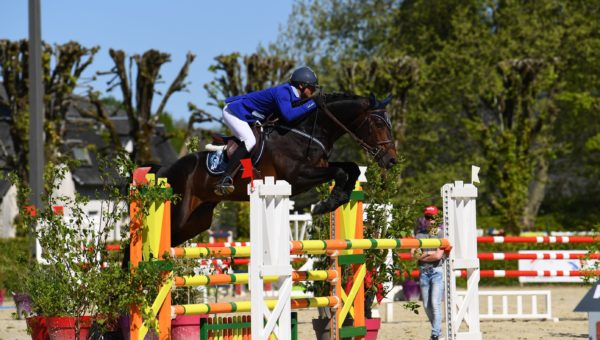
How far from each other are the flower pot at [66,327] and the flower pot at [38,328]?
96mm

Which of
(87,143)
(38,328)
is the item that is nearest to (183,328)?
(38,328)

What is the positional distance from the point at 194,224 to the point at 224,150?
2.20 feet

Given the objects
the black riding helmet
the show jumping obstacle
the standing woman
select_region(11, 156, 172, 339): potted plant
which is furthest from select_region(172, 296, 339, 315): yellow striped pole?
the standing woman

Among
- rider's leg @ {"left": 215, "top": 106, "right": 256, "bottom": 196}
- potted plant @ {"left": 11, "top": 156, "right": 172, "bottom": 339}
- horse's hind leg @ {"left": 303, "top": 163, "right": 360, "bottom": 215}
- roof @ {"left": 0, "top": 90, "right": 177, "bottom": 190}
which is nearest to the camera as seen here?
potted plant @ {"left": 11, "top": 156, "right": 172, "bottom": 339}

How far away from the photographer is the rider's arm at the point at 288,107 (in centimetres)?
862

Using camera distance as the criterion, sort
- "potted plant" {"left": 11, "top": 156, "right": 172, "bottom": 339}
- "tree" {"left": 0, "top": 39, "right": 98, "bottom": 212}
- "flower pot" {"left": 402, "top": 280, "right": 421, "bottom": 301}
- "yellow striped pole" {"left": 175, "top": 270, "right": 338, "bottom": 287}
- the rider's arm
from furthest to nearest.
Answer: "tree" {"left": 0, "top": 39, "right": 98, "bottom": 212} → "flower pot" {"left": 402, "top": 280, "right": 421, "bottom": 301} → the rider's arm → "yellow striped pole" {"left": 175, "top": 270, "right": 338, "bottom": 287} → "potted plant" {"left": 11, "top": 156, "right": 172, "bottom": 339}

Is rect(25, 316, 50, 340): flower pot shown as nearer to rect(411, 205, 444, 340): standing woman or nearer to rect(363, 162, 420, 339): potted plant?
rect(363, 162, 420, 339): potted plant

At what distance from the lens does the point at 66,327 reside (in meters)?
7.69

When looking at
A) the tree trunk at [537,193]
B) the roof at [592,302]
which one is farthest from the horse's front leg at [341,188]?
the tree trunk at [537,193]

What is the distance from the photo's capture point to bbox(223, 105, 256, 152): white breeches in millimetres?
8750

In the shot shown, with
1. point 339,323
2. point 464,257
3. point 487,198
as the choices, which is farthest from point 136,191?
point 487,198

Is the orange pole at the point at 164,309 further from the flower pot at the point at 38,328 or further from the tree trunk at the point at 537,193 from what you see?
the tree trunk at the point at 537,193

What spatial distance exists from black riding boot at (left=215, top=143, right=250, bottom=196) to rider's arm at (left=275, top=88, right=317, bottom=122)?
0.46m

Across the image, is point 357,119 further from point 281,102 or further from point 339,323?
point 339,323
